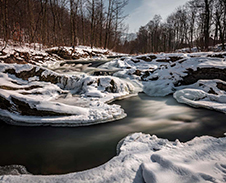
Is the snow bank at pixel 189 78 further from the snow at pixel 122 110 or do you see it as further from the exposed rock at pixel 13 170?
the exposed rock at pixel 13 170

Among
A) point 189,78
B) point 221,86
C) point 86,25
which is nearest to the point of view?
point 221,86

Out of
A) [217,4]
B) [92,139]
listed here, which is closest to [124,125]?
[92,139]

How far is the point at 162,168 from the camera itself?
1.62 meters

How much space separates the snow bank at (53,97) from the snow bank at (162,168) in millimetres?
1771

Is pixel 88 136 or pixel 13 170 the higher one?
pixel 88 136

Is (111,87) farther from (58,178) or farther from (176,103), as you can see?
(58,178)

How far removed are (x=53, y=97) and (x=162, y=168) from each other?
4.30m

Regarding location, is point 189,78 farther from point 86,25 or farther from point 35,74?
point 86,25

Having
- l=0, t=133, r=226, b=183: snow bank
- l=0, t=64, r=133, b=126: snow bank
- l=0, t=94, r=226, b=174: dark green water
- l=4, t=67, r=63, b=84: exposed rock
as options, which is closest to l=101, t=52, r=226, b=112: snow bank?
l=0, t=94, r=226, b=174: dark green water

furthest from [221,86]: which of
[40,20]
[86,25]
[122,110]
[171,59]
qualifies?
[86,25]

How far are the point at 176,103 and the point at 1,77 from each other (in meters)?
6.27

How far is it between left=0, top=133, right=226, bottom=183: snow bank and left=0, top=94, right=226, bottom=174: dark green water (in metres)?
0.40

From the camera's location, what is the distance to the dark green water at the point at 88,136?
2.38 metres

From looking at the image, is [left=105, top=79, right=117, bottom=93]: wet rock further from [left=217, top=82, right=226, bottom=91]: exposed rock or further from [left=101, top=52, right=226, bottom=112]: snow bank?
[left=217, top=82, right=226, bottom=91]: exposed rock
